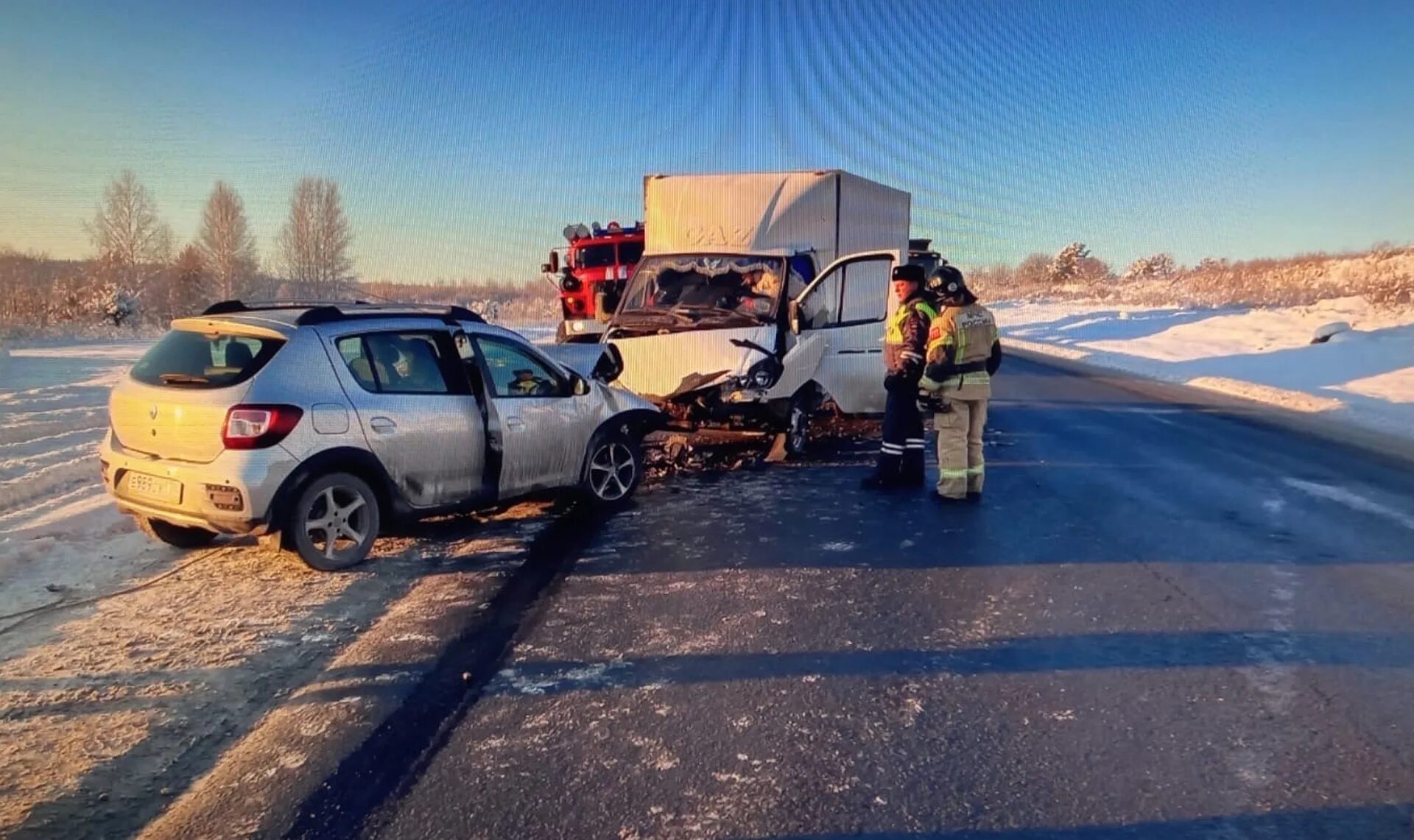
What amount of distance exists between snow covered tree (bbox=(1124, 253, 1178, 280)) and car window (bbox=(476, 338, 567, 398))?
291 ft

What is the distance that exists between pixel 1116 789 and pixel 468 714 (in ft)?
7.90

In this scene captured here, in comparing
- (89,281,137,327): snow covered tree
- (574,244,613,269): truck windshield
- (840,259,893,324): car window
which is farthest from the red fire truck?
(89,281,137,327): snow covered tree

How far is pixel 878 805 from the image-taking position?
3.00 meters

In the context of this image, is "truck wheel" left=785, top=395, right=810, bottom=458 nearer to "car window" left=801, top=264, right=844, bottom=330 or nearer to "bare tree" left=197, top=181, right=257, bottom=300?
"car window" left=801, top=264, right=844, bottom=330

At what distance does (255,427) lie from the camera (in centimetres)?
521

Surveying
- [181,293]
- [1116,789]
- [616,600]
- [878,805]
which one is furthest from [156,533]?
[181,293]

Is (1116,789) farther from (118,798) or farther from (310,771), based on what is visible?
(118,798)

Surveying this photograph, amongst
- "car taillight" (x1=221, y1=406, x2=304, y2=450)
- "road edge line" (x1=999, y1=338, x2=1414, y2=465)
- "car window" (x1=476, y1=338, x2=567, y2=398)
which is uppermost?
"car window" (x1=476, y1=338, x2=567, y2=398)

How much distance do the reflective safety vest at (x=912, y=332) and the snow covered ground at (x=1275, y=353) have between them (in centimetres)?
746

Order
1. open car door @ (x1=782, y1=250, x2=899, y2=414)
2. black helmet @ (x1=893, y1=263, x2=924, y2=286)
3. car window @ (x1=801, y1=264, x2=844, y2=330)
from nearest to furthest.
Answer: black helmet @ (x1=893, y1=263, x2=924, y2=286), car window @ (x1=801, y1=264, x2=844, y2=330), open car door @ (x1=782, y1=250, x2=899, y2=414)

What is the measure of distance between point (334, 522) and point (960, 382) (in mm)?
4815

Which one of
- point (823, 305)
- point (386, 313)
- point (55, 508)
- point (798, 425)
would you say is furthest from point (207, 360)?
point (823, 305)

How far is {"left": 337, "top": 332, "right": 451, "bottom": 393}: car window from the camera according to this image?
581cm

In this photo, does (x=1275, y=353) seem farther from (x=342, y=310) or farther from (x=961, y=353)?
(x=342, y=310)
